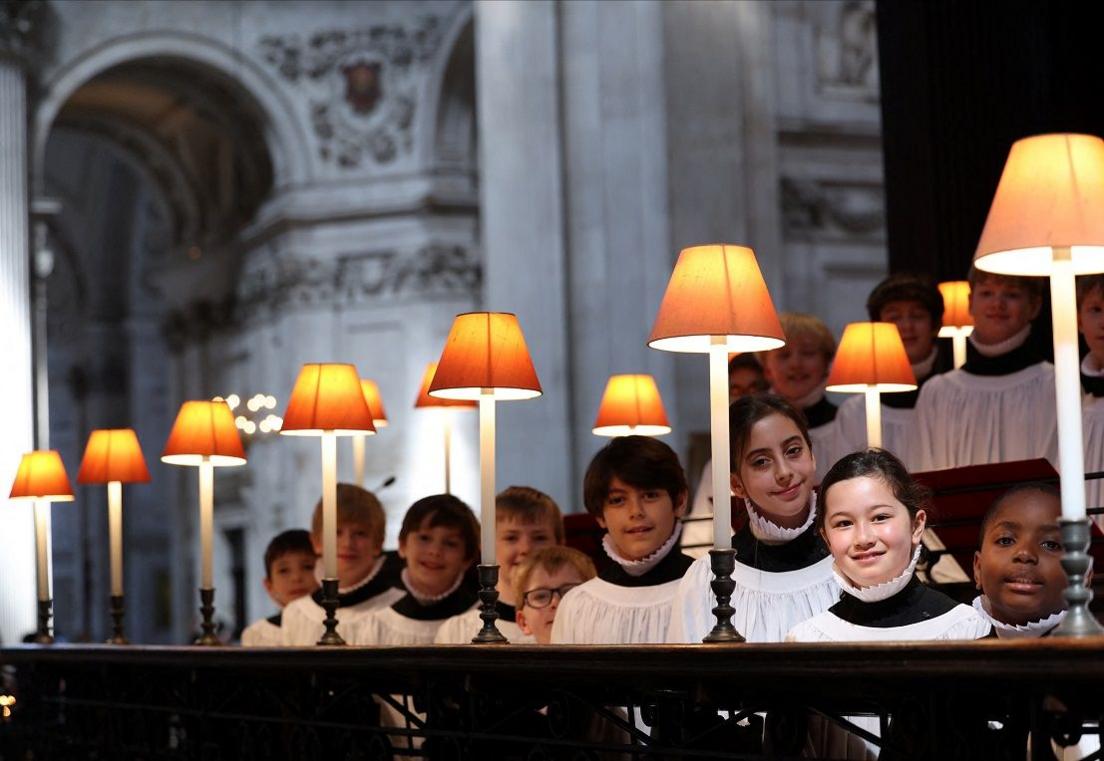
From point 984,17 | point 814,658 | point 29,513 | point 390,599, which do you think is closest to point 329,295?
point 29,513

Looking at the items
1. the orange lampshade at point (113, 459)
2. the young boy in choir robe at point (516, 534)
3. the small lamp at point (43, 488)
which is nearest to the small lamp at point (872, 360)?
the young boy in choir robe at point (516, 534)

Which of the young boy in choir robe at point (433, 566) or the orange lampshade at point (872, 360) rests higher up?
the orange lampshade at point (872, 360)

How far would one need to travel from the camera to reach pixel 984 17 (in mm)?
10898

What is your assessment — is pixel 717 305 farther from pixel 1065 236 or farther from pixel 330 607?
pixel 330 607

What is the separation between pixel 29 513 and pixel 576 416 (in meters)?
8.09

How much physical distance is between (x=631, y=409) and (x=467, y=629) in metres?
1.70

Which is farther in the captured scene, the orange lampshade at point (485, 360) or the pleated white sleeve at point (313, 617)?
the pleated white sleeve at point (313, 617)

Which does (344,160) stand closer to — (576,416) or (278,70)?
(278,70)

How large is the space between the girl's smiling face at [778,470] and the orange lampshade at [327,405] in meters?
1.97

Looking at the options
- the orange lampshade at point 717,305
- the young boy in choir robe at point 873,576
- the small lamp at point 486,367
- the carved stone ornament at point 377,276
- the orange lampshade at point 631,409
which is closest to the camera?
the young boy in choir robe at point 873,576

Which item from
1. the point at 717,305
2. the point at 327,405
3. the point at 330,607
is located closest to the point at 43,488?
the point at 327,405

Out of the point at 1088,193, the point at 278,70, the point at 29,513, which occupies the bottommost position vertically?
the point at 29,513

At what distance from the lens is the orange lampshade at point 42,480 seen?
8375 millimetres

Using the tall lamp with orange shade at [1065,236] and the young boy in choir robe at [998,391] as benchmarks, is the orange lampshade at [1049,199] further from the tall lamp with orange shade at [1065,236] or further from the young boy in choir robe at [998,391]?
the young boy in choir robe at [998,391]
